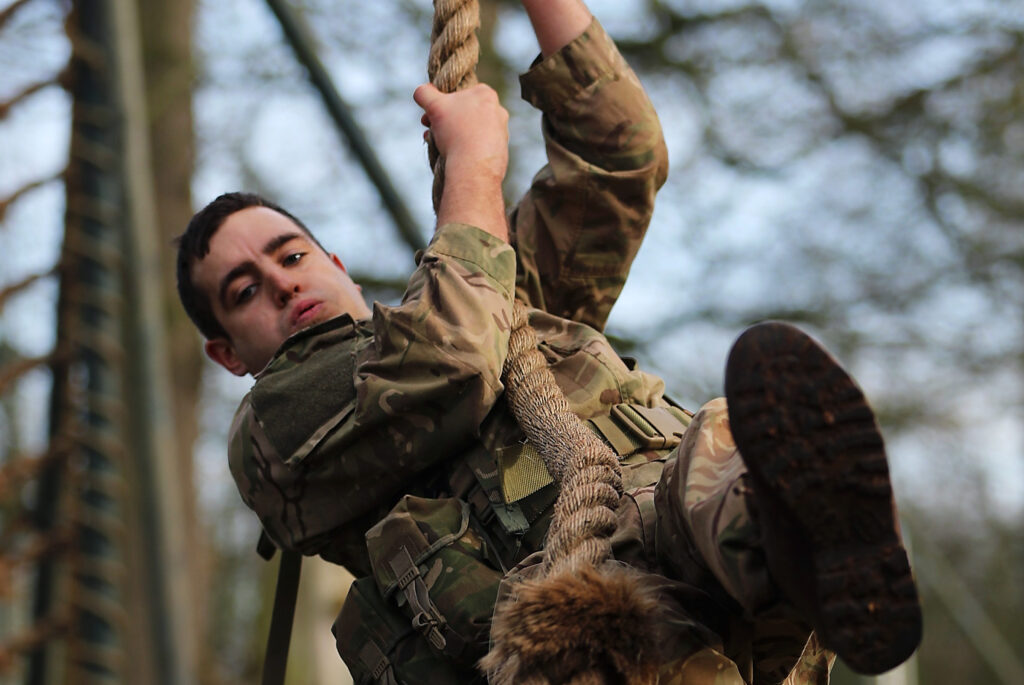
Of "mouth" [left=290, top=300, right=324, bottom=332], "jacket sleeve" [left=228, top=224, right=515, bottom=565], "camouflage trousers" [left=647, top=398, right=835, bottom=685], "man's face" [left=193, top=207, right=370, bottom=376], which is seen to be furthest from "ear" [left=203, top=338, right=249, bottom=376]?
"camouflage trousers" [left=647, top=398, right=835, bottom=685]

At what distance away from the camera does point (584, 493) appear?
62.3 inches

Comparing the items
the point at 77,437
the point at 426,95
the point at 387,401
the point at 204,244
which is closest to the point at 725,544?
the point at 387,401

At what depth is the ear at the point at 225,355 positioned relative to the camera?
238 centimetres

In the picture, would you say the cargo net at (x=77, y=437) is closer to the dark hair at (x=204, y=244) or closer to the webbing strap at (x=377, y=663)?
the dark hair at (x=204, y=244)

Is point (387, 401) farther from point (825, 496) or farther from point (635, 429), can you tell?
point (825, 496)

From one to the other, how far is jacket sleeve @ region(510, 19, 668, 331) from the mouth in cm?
37

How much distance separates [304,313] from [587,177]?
1.83 ft

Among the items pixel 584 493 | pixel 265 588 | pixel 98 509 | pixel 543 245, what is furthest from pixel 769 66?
pixel 584 493

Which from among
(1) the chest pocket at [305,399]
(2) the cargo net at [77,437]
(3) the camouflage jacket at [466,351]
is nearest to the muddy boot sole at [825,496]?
(3) the camouflage jacket at [466,351]

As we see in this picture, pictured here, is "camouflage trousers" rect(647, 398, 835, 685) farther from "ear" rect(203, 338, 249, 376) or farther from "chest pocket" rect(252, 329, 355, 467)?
"ear" rect(203, 338, 249, 376)

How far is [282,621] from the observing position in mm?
2133

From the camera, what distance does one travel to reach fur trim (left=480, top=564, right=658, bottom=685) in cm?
136

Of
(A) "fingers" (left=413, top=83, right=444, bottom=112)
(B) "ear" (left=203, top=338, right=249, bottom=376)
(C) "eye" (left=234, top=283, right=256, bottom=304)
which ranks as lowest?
(B) "ear" (left=203, top=338, right=249, bottom=376)

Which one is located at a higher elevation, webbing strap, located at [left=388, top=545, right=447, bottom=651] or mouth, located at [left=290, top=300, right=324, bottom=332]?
mouth, located at [left=290, top=300, right=324, bottom=332]
